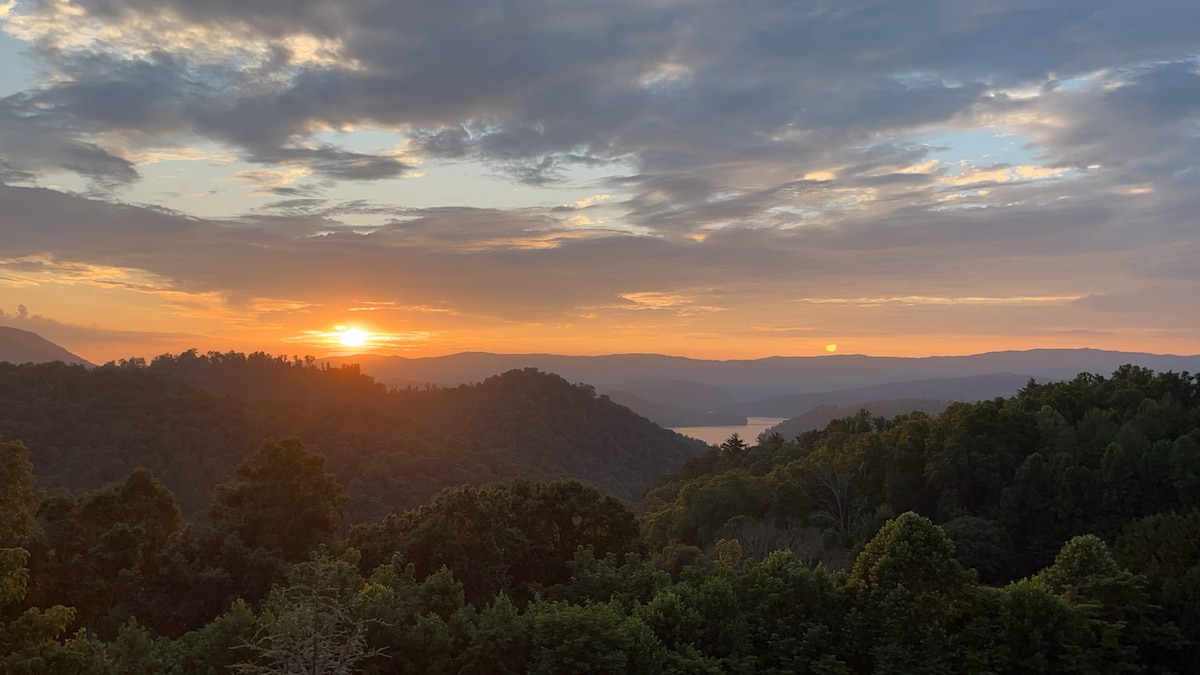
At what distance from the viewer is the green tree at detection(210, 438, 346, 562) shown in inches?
852

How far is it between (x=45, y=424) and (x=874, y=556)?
5850 centimetres

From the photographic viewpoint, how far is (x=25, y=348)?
168375 mm

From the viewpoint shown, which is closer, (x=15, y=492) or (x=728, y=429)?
(x=15, y=492)

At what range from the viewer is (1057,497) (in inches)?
1294

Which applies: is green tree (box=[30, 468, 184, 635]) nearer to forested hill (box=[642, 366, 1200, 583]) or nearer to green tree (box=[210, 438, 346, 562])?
green tree (box=[210, 438, 346, 562])

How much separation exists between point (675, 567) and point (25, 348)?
18621 centimetres

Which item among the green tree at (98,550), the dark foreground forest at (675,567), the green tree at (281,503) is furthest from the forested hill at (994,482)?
the green tree at (98,550)

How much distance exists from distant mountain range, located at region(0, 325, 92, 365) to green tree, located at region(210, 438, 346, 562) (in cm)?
15082

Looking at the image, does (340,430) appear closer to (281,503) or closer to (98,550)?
(281,503)

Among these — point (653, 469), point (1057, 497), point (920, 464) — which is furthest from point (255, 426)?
point (1057, 497)

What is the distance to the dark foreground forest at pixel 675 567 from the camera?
49.9 feet

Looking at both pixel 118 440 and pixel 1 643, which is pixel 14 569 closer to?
pixel 1 643

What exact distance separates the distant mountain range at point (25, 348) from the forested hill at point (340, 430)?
75.6 meters

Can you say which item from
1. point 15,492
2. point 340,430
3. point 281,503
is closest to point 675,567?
point 281,503
